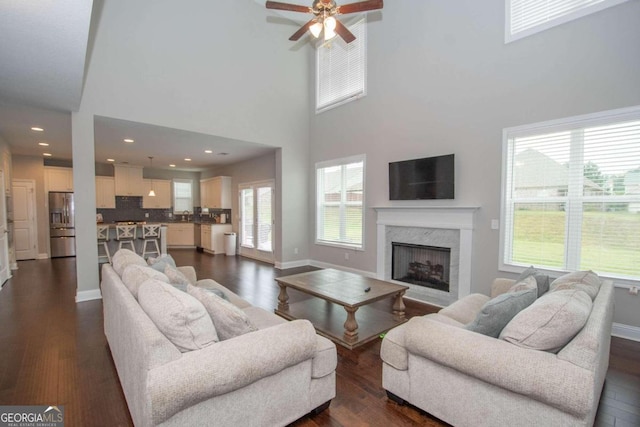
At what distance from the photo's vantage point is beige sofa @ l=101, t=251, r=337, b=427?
1256 millimetres

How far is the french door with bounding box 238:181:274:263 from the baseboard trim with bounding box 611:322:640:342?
19.3 feet

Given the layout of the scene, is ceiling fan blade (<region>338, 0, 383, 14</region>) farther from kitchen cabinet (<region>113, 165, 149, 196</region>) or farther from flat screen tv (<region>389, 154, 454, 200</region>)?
kitchen cabinet (<region>113, 165, 149, 196</region>)

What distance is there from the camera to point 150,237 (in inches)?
269

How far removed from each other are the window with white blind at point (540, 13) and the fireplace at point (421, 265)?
115 inches

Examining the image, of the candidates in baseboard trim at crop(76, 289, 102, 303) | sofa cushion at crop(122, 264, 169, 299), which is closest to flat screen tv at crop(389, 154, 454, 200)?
sofa cushion at crop(122, 264, 169, 299)

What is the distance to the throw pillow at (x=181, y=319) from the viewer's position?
1.43 meters

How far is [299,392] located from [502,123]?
387 cm

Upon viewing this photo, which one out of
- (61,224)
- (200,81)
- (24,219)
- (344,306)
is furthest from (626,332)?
(24,219)

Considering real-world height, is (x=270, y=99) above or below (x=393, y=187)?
above

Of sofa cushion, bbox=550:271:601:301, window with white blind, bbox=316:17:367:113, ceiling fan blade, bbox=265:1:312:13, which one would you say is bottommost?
sofa cushion, bbox=550:271:601:301

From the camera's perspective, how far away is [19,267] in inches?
248

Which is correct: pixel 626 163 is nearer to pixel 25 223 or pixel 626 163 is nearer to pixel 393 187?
pixel 393 187

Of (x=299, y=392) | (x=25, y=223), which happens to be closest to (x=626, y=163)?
(x=299, y=392)

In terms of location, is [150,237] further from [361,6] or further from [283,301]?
[361,6]
